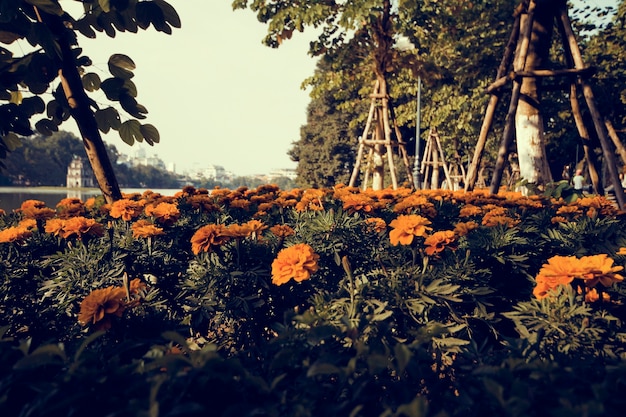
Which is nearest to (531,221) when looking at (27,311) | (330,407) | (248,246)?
(248,246)

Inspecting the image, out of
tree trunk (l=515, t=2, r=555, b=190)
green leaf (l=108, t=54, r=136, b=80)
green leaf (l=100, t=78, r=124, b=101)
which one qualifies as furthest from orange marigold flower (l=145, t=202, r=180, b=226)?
tree trunk (l=515, t=2, r=555, b=190)

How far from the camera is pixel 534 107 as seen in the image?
5.96m

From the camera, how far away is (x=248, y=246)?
8.82 feet

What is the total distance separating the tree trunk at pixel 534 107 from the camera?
590cm

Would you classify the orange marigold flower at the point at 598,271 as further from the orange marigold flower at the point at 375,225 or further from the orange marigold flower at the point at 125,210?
the orange marigold flower at the point at 125,210

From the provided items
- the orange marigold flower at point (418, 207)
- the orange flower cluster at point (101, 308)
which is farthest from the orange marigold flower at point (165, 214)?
the orange marigold flower at point (418, 207)

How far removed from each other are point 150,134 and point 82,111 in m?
0.72

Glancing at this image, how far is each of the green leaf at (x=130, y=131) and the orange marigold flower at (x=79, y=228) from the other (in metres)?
0.83

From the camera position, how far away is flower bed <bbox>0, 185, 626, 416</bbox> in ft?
3.48

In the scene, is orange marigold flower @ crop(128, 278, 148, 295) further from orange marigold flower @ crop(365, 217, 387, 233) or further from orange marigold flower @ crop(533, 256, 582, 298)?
orange marigold flower @ crop(533, 256, 582, 298)

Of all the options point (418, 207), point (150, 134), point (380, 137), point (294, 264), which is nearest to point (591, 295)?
point (294, 264)

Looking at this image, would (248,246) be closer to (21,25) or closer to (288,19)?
(21,25)

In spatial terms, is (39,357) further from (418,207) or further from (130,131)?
(418,207)

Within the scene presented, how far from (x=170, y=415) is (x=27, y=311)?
219 cm
